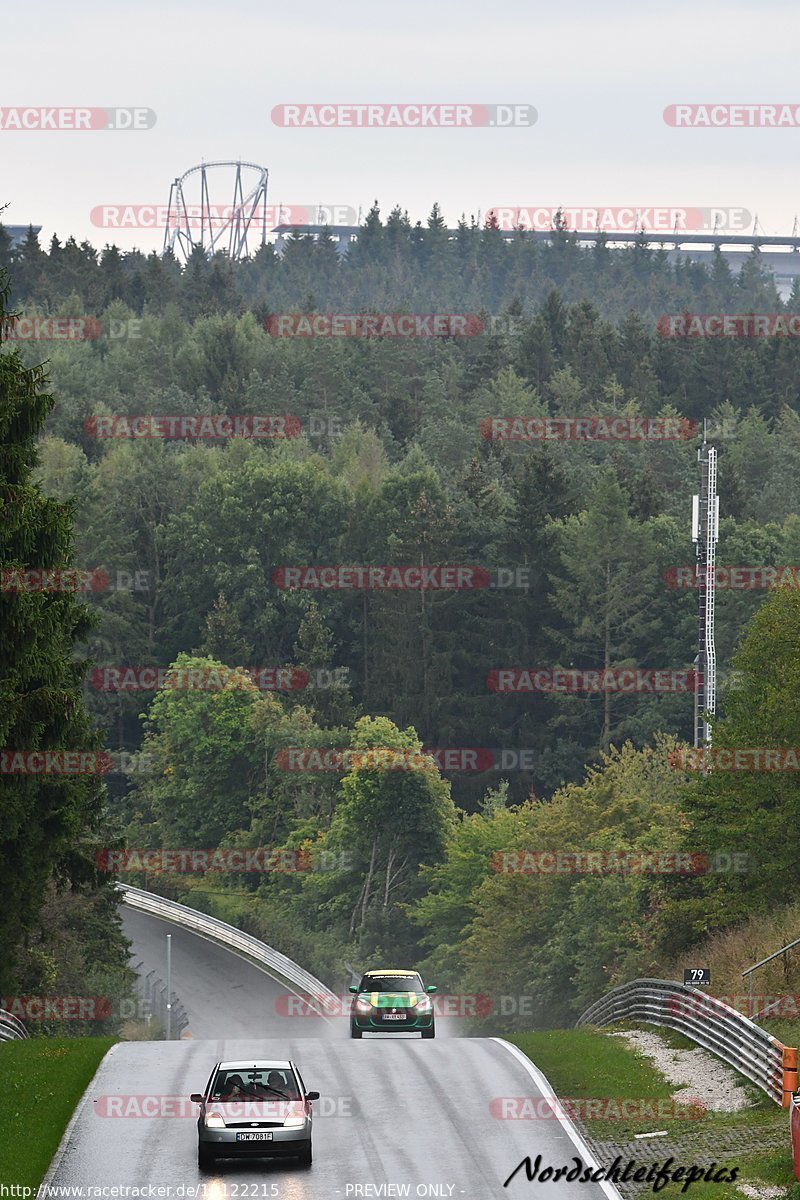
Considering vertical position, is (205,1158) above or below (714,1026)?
above

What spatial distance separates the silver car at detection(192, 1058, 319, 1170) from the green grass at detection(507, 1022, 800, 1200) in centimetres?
416

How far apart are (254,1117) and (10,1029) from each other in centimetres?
1387

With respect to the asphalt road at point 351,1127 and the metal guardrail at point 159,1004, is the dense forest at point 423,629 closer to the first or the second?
the metal guardrail at point 159,1004

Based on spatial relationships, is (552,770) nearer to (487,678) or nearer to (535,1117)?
(487,678)

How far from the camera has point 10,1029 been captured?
3531cm

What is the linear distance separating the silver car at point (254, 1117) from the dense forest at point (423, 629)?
27.0 meters

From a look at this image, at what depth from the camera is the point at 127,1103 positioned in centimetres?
2677

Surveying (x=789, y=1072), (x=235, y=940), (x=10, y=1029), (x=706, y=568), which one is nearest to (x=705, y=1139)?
(x=789, y=1072)

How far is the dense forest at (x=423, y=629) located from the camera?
3009 inches

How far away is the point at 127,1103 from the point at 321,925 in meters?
70.2

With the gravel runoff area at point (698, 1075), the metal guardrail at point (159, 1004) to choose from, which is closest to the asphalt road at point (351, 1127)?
the gravel runoff area at point (698, 1075)

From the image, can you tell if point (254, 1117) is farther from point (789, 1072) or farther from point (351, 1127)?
point (789, 1072)

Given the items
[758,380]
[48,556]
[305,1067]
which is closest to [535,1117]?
[305,1067]

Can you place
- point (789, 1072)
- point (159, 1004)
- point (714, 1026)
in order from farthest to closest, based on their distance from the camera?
1. point (159, 1004)
2. point (714, 1026)
3. point (789, 1072)
